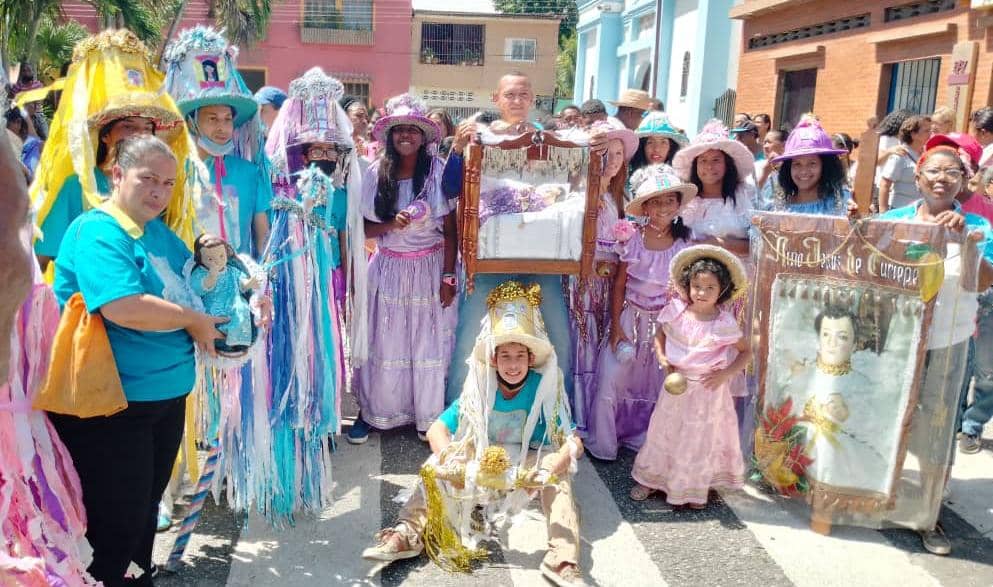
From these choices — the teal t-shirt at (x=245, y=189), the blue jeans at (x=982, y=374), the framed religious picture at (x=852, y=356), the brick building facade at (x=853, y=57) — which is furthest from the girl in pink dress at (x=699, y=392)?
the brick building facade at (x=853, y=57)

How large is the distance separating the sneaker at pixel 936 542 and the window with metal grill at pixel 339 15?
106 ft

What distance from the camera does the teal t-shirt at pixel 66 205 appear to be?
9.10ft

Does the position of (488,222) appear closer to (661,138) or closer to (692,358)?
(692,358)

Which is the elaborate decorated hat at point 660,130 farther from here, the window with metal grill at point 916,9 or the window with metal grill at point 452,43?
the window with metal grill at point 452,43

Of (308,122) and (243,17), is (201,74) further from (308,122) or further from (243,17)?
(243,17)

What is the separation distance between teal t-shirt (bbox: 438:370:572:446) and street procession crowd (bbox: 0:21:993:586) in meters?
0.01

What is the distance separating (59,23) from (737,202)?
18101 mm

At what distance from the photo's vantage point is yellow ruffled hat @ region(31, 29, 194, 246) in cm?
270

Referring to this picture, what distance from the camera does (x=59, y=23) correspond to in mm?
17625

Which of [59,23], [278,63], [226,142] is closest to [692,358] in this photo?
[226,142]

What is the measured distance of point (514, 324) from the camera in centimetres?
344

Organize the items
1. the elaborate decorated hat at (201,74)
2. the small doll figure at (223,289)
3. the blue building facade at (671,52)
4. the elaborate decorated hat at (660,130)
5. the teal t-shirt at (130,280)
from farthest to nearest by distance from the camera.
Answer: the blue building facade at (671,52) < the elaborate decorated hat at (660,130) < the elaborate decorated hat at (201,74) < the small doll figure at (223,289) < the teal t-shirt at (130,280)

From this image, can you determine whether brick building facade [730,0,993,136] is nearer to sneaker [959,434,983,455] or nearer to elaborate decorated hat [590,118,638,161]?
sneaker [959,434,983,455]

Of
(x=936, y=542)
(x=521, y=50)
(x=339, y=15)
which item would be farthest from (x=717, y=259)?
(x=521, y=50)
